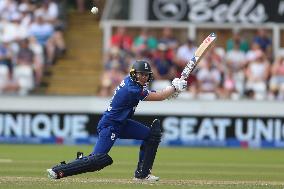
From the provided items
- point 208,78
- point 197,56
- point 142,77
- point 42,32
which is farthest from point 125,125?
point 42,32

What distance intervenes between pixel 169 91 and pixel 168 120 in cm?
858

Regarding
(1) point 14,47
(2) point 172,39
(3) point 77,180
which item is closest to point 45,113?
(1) point 14,47

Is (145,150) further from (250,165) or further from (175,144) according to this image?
(175,144)

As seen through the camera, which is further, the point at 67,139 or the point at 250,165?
Answer: the point at 67,139

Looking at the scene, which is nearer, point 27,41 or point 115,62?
point 115,62

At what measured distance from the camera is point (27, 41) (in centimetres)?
2048

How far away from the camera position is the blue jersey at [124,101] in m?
10.8

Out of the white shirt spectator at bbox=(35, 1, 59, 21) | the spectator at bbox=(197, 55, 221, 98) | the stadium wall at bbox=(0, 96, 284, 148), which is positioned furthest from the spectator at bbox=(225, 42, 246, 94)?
the white shirt spectator at bbox=(35, 1, 59, 21)

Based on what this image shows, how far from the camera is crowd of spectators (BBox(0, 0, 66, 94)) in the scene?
20.1m

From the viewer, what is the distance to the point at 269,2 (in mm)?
21547

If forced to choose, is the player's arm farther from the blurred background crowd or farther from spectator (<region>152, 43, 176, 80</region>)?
spectator (<region>152, 43, 176, 80</region>)

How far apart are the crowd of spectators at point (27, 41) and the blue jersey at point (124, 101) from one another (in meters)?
9.29

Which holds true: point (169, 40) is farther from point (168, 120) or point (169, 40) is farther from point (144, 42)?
point (168, 120)

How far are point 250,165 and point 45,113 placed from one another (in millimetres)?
6017
